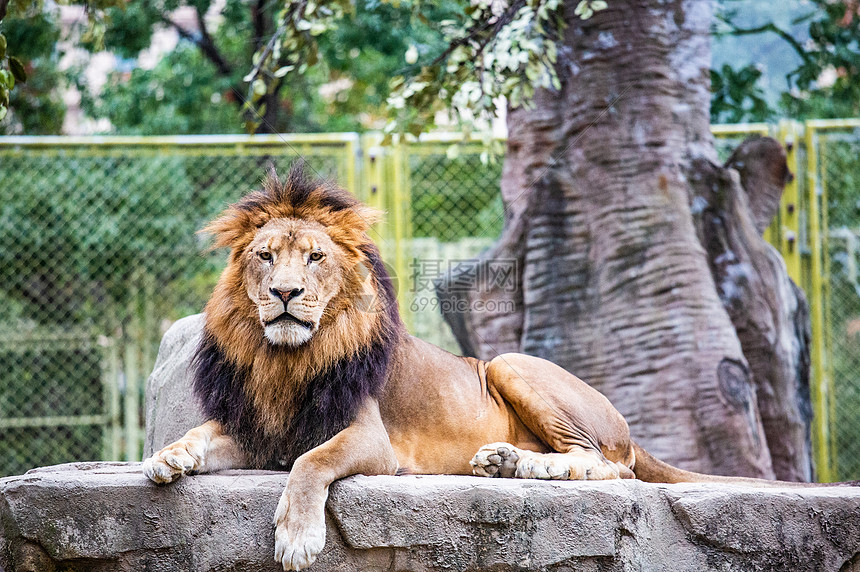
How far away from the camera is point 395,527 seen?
288 cm

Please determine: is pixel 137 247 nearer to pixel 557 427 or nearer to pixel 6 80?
pixel 6 80

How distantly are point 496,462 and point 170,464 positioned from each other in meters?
1.17

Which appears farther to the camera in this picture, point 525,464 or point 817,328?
point 817,328

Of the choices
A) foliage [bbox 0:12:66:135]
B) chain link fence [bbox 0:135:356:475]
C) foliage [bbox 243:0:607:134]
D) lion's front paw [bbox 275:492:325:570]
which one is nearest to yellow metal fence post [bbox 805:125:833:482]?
foliage [bbox 243:0:607:134]

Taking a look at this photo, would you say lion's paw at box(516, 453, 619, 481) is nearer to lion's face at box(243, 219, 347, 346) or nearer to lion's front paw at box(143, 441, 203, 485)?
lion's face at box(243, 219, 347, 346)

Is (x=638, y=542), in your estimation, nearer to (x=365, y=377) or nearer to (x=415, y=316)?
(x=365, y=377)

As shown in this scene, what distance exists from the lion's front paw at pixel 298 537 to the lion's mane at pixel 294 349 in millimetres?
511

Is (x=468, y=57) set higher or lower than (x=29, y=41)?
lower

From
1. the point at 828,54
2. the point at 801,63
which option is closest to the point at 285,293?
the point at 801,63

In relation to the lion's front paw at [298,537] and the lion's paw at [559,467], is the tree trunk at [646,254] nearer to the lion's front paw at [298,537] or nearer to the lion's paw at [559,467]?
the lion's paw at [559,467]

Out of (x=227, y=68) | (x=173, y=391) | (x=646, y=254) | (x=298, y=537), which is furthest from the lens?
(x=227, y=68)

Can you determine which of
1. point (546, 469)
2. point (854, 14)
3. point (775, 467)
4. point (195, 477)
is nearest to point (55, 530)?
point (195, 477)

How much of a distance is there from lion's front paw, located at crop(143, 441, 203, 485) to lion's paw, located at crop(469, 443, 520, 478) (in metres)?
1.03

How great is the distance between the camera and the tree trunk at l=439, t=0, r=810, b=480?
508 cm
